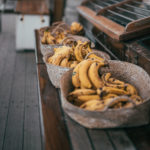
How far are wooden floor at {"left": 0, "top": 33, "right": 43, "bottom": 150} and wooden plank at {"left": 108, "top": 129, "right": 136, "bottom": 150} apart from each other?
3.78ft

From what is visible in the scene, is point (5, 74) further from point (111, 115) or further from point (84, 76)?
point (111, 115)

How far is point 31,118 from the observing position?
2.63 metres

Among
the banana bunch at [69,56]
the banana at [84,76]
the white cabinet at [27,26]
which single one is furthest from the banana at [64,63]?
the white cabinet at [27,26]

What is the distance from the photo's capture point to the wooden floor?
2250 millimetres

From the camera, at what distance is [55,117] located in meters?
1.32

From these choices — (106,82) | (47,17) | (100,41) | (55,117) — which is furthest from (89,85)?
(47,17)

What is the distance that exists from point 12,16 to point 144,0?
7378 mm

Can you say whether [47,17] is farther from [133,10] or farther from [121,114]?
[121,114]

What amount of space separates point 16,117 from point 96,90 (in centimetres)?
152

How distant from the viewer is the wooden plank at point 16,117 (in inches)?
87.0

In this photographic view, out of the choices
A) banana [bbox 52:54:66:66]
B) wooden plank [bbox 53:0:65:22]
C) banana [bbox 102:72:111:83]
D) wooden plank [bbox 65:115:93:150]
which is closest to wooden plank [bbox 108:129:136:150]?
wooden plank [bbox 65:115:93:150]

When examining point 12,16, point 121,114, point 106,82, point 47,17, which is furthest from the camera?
point 12,16

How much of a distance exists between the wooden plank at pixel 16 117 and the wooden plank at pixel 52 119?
0.78 metres

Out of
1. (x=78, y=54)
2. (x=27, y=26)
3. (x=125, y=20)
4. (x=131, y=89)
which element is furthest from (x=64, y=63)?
(x=27, y=26)
